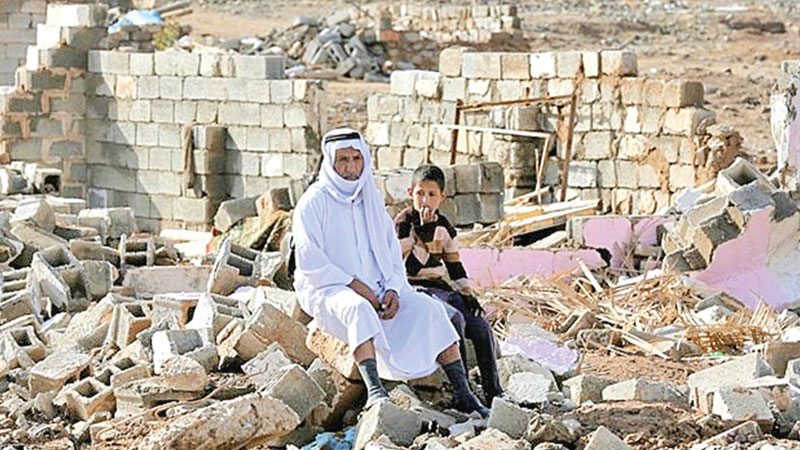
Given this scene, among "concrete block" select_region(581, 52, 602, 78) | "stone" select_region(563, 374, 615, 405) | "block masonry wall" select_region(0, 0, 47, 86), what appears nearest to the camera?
"stone" select_region(563, 374, 615, 405)

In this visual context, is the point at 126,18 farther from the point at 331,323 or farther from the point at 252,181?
the point at 331,323

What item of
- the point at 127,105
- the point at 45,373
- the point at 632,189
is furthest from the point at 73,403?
the point at 127,105

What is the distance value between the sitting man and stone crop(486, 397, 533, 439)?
1.44 ft

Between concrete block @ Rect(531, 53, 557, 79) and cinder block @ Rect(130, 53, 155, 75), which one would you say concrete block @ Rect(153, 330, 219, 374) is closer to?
concrete block @ Rect(531, 53, 557, 79)

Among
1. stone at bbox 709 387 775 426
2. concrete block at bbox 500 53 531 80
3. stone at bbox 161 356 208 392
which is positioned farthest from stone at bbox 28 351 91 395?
concrete block at bbox 500 53 531 80

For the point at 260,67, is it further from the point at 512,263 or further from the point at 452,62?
the point at 512,263

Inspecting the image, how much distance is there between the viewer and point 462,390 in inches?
308

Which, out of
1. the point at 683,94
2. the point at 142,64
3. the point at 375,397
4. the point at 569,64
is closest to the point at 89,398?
the point at 375,397

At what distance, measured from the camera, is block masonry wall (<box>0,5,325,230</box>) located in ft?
57.3

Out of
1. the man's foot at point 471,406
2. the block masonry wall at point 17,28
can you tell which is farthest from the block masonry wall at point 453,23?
the man's foot at point 471,406

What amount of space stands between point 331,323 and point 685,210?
5.40 metres

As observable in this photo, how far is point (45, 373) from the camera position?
8.98m

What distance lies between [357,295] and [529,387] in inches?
39.9

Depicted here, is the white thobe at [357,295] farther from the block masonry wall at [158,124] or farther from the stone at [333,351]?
the block masonry wall at [158,124]
